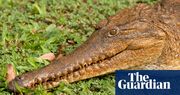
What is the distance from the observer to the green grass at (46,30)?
5585mm

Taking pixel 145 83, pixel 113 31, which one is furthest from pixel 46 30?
pixel 145 83

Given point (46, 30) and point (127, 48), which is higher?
point (46, 30)

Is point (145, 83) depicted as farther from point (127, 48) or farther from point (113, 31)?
point (113, 31)

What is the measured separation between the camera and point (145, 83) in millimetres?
5430

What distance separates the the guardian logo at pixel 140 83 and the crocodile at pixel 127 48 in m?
0.18

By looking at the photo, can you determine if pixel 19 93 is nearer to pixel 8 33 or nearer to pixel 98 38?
pixel 98 38

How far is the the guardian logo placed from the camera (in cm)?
540

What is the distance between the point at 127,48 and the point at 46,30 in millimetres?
1627

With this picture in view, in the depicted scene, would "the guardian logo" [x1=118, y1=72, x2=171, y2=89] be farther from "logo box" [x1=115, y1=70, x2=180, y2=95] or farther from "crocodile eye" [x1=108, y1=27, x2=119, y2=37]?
"crocodile eye" [x1=108, y1=27, x2=119, y2=37]

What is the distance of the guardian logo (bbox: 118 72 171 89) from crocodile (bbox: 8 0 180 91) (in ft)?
0.61

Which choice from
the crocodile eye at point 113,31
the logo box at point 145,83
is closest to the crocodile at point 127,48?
the crocodile eye at point 113,31

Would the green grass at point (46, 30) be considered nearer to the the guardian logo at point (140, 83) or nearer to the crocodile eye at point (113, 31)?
the the guardian logo at point (140, 83)

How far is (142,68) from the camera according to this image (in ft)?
18.7

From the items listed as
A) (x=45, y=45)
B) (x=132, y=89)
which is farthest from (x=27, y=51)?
(x=132, y=89)
